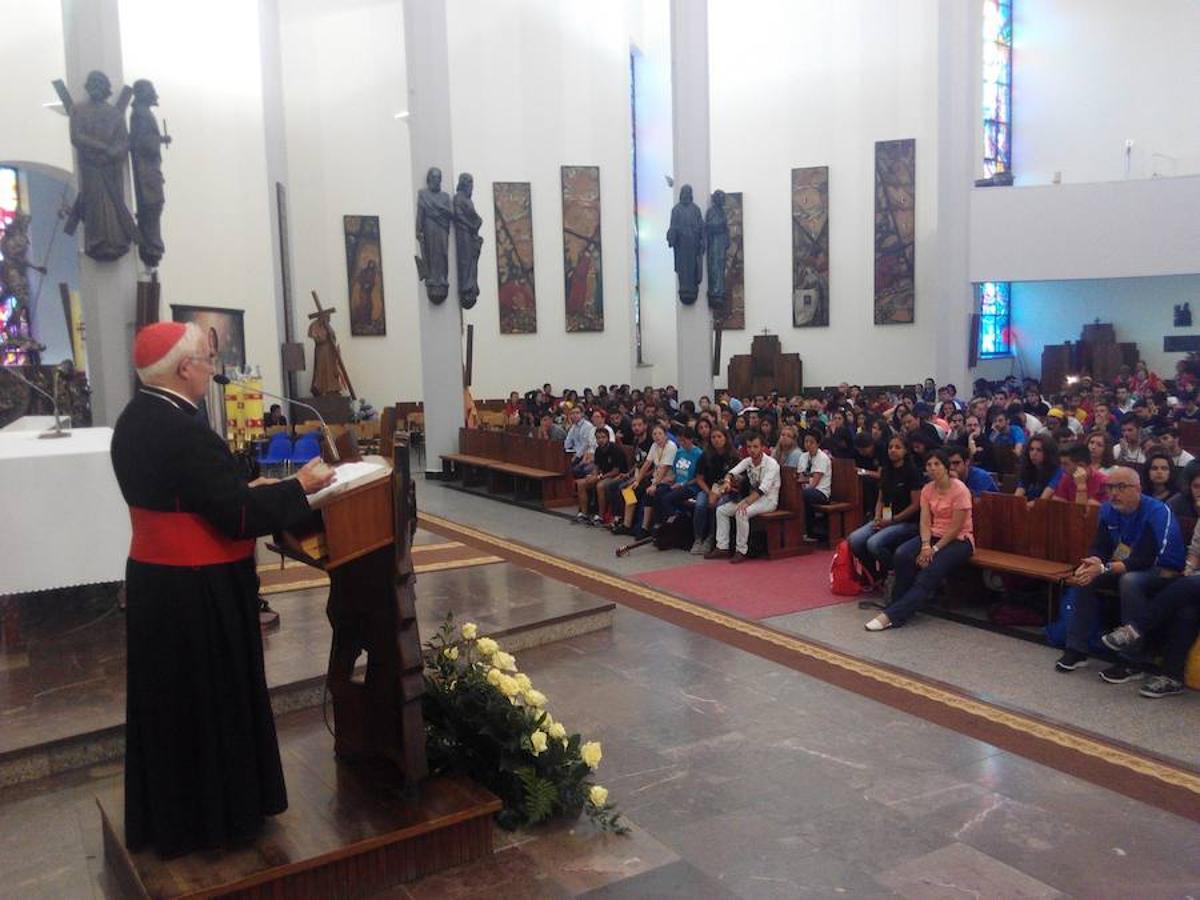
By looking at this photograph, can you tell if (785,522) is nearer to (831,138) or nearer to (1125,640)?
(1125,640)

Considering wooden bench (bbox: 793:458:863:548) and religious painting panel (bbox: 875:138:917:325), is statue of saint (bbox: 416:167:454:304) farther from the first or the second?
religious painting panel (bbox: 875:138:917:325)

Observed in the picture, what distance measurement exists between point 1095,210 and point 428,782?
718 inches

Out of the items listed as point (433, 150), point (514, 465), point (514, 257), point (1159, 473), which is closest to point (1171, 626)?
point (1159, 473)

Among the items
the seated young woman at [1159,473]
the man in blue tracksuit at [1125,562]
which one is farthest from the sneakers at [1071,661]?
the seated young woman at [1159,473]

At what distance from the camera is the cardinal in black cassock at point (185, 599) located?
9.64ft

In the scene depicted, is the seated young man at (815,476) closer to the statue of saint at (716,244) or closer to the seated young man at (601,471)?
the seated young man at (601,471)

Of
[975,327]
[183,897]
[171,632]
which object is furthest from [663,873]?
[975,327]

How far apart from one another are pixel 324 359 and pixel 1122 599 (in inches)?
646

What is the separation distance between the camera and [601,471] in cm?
1154

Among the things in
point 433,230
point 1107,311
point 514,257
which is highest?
point 514,257

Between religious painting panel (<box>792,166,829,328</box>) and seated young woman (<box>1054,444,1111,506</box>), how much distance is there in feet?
48.1

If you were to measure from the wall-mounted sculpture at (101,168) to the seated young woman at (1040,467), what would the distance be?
9.35 meters

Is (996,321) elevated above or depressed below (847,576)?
above

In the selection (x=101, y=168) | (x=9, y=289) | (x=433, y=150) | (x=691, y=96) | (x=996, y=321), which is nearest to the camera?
(x=101, y=168)
